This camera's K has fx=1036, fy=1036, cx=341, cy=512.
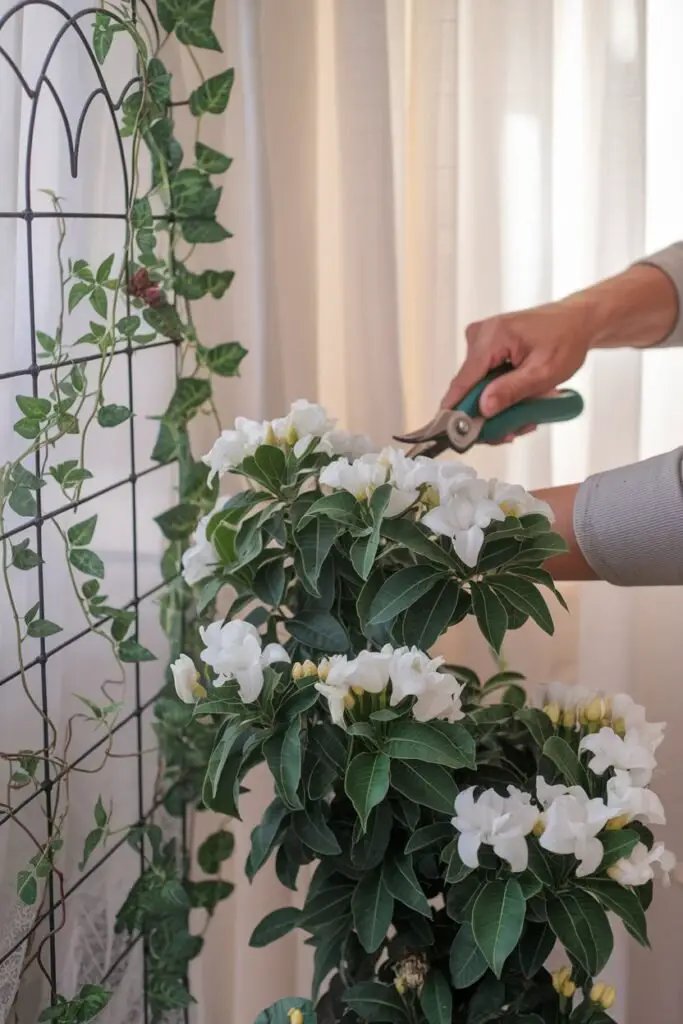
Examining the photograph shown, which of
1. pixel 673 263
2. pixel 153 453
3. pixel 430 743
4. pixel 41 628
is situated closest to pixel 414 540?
pixel 430 743

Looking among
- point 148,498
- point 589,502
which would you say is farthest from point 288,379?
point 589,502

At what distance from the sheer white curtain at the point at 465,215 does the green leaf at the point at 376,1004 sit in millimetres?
461

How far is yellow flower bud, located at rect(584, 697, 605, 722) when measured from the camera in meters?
0.91

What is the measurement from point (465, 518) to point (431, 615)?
9 centimetres

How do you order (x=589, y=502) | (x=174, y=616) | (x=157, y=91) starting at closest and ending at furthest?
(x=589, y=502), (x=157, y=91), (x=174, y=616)

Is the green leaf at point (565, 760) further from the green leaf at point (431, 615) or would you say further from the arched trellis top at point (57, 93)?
the arched trellis top at point (57, 93)

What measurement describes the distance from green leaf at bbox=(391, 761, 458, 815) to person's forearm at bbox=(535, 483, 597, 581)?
0.25m

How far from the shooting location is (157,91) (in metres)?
1.06

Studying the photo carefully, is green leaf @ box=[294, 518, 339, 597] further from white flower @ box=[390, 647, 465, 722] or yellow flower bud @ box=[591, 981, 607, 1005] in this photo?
yellow flower bud @ box=[591, 981, 607, 1005]

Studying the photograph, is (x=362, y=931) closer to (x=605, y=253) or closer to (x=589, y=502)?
(x=589, y=502)

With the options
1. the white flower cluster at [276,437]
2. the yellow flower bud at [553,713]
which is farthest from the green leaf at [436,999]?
the white flower cluster at [276,437]

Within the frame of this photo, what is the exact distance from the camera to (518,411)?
41.9 inches

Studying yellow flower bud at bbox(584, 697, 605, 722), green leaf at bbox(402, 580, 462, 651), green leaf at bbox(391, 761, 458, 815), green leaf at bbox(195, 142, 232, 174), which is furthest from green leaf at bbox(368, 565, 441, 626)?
green leaf at bbox(195, 142, 232, 174)

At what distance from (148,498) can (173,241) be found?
30 centimetres
